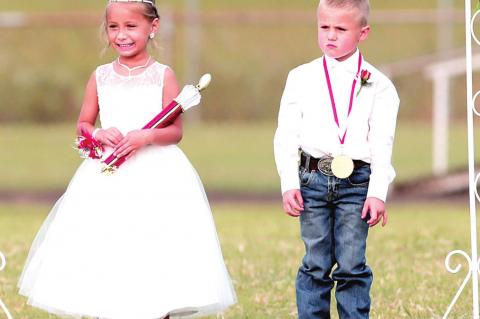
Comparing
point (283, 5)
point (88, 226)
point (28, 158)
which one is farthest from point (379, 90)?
point (283, 5)

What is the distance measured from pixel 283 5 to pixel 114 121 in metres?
26.7

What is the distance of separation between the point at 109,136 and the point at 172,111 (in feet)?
0.97

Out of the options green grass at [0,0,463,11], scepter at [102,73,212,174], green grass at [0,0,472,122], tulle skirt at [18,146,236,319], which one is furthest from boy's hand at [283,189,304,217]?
green grass at [0,0,463,11]

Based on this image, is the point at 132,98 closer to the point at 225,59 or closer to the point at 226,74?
the point at 226,74

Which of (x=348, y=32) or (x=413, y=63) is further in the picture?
(x=413, y=63)

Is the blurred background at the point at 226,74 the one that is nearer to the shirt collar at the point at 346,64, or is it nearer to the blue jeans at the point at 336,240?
the blue jeans at the point at 336,240

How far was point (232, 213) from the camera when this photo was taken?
14.4 m

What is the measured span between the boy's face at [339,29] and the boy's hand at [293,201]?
60 centimetres

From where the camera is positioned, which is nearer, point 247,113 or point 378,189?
point 378,189

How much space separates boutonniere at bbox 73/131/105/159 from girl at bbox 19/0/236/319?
0.11 ft

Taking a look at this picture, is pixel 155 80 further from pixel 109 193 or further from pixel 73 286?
pixel 73 286

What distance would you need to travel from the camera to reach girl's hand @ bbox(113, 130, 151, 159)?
18.1 ft

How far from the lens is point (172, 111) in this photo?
218 inches

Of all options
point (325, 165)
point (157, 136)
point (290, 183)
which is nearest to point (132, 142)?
point (157, 136)
